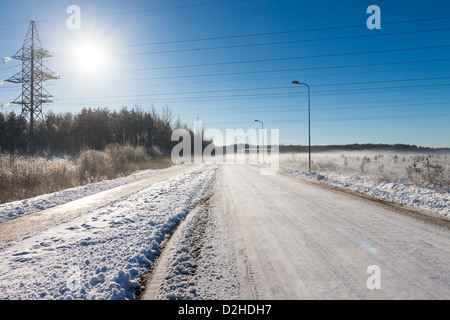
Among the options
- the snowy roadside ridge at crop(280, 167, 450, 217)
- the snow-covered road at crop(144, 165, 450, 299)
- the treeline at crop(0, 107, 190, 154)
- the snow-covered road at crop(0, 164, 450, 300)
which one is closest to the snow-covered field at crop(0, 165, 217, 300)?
the snow-covered road at crop(0, 164, 450, 300)

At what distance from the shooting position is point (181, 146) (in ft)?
229

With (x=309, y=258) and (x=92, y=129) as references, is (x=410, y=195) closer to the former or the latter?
(x=309, y=258)

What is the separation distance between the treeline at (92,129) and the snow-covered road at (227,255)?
50.1 meters

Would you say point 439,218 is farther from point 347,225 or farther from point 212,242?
point 212,242

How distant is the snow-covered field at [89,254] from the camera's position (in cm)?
293

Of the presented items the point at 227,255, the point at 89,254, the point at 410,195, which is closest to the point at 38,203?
the point at 89,254

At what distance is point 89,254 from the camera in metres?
3.91

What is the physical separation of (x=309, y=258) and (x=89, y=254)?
382 centimetres

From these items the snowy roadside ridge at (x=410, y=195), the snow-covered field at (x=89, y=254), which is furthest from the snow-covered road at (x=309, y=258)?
the snowy roadside ridge at (x=410, y=195)

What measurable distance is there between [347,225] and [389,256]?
5.62 ft

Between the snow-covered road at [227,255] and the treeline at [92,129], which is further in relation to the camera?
the treeline at [92,129]

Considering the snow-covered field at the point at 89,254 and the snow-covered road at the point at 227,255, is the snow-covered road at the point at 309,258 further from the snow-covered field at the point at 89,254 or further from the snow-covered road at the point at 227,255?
the snow-covered field at the point at 89,254
